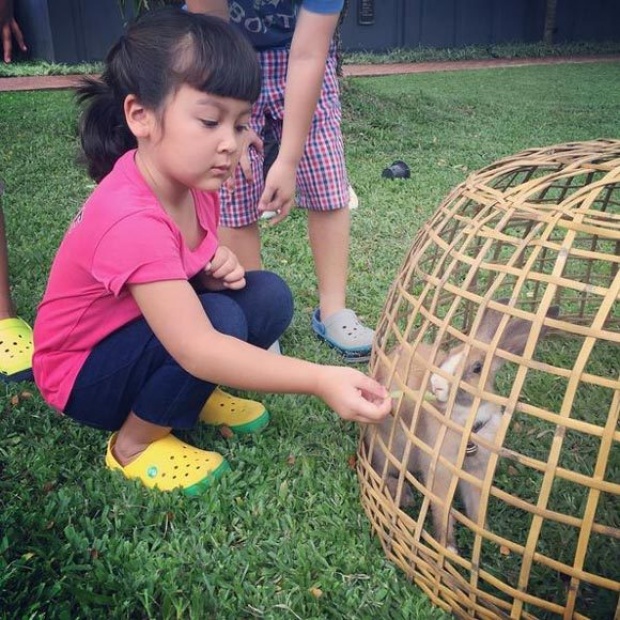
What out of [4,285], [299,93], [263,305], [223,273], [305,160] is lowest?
[4,285]

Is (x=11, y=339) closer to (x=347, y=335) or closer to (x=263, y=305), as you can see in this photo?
(x=263, y=305)

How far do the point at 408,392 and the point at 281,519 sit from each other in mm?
440

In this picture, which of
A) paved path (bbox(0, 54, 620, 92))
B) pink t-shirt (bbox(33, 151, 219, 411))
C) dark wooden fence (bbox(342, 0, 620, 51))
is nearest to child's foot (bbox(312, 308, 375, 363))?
pink t-shirt (bbox(33, 151, 219, 411))

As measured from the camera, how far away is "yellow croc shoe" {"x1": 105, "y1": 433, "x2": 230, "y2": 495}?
1.67 meters

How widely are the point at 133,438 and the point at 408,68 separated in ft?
33.3

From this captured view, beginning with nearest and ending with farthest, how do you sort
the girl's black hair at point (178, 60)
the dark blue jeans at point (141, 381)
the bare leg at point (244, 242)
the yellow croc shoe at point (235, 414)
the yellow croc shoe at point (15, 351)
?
the girl's black hair at point (178, 60) → the dark blue jeans at point (141, 381) → the yellow croc shoe at point (235, 414) → the yellow croc shoe at point (15, 351) → the bare leg at point (244, 242)

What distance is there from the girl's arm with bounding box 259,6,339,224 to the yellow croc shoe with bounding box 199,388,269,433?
476 mm

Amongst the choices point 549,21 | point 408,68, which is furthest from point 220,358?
point 549,21

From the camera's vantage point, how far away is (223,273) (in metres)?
1.79

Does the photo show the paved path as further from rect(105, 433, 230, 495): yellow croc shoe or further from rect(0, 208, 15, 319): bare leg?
rect(105, 433, 230, 495): yellow croc shoe

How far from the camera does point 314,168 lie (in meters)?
2.30

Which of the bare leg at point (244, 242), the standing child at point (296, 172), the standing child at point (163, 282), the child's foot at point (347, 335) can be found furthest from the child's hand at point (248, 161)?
the child's foot at point (347, 335)

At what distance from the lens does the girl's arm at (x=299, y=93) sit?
1.87m

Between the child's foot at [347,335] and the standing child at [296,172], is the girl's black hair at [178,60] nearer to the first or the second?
the standing child at [296,172]
